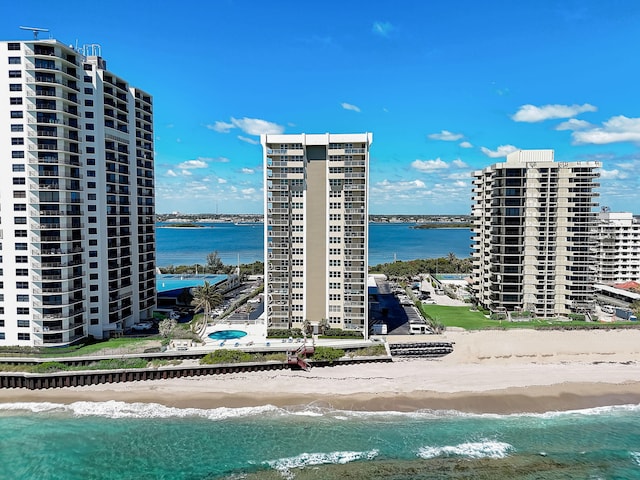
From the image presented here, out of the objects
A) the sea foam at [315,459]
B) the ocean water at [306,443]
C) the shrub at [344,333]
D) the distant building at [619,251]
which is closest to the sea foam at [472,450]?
the ocean water at [306,443]

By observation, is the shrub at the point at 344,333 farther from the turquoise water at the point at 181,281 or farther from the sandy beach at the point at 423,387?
the turquoise water at the point at 181,281

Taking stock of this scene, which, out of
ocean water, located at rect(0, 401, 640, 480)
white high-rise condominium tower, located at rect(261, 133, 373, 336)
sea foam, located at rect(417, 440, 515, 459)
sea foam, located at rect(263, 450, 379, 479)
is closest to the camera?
ocean water, located at rect(0, 401, 640, 480)

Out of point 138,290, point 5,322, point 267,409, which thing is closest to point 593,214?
point 267,409

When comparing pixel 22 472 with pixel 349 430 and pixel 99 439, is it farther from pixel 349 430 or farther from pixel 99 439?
pixel 349 430

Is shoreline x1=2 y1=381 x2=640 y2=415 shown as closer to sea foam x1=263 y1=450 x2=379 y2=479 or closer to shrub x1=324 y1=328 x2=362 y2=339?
sea foam x1=263 y1=450 x2=379 y2=479

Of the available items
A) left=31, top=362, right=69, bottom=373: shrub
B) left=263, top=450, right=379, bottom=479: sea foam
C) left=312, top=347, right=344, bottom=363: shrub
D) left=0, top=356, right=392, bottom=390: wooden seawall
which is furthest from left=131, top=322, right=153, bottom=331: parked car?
left=263, top=450, right=379, bottom=479: sea foam
